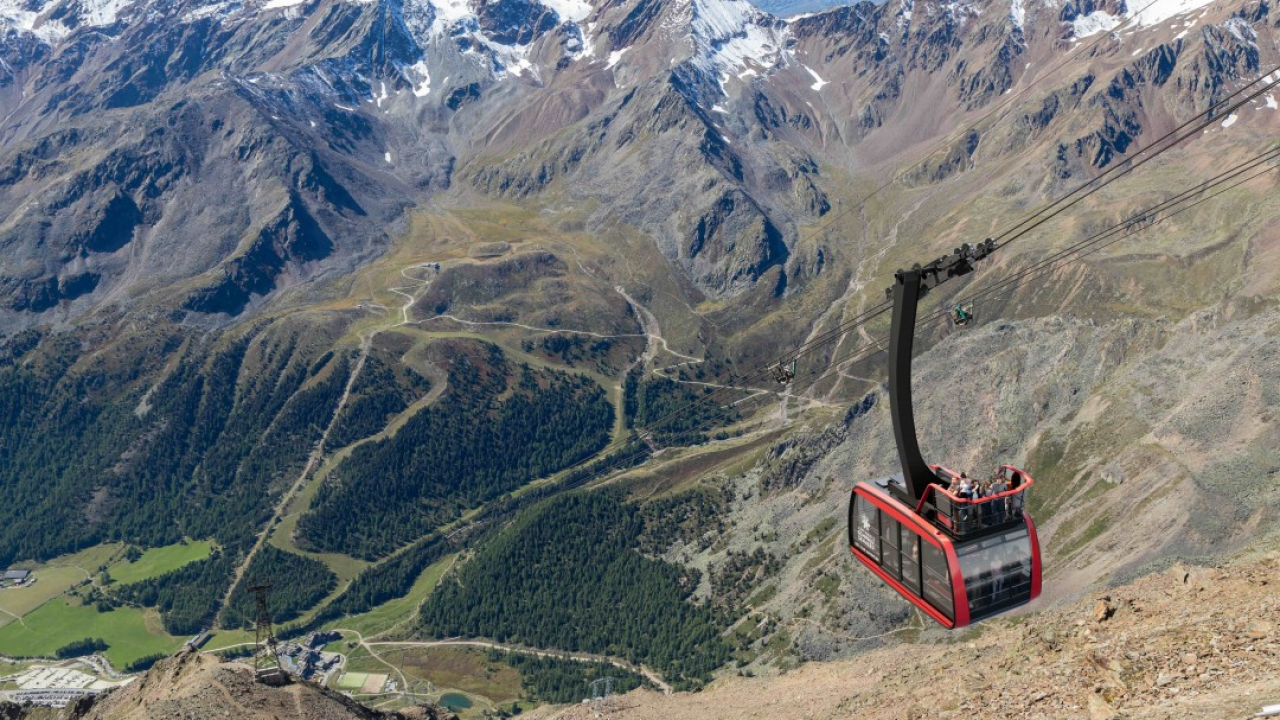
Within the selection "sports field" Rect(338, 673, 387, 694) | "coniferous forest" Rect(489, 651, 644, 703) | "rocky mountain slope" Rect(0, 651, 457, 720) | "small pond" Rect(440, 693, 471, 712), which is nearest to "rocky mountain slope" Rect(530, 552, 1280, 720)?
"rocky mountain slope" Rect(0, 651, 457, 720)

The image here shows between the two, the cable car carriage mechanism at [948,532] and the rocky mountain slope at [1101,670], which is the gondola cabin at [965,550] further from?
the rocky mountain slope at [1101,670]

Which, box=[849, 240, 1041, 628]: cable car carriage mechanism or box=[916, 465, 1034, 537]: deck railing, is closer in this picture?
box=[849, 240, 1041, 628]: cable car carriage mechanism

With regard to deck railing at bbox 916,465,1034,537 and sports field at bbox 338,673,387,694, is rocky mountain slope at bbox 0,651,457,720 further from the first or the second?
sports field at bbox 338,673,387,694

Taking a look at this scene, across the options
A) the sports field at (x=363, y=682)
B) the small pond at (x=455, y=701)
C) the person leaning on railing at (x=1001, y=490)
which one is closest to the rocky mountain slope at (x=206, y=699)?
the person leaning on railing at (x=1001, y=490)

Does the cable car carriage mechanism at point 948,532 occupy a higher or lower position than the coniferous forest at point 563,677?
higher

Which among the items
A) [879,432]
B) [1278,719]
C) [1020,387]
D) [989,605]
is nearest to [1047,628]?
[989,605]

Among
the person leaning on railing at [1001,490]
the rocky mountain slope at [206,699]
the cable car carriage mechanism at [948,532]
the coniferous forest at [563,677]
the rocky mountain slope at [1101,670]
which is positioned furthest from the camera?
the coniferous forest at [563,677]

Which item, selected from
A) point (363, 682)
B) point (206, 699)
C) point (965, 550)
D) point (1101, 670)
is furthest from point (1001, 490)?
point (363, 682)
